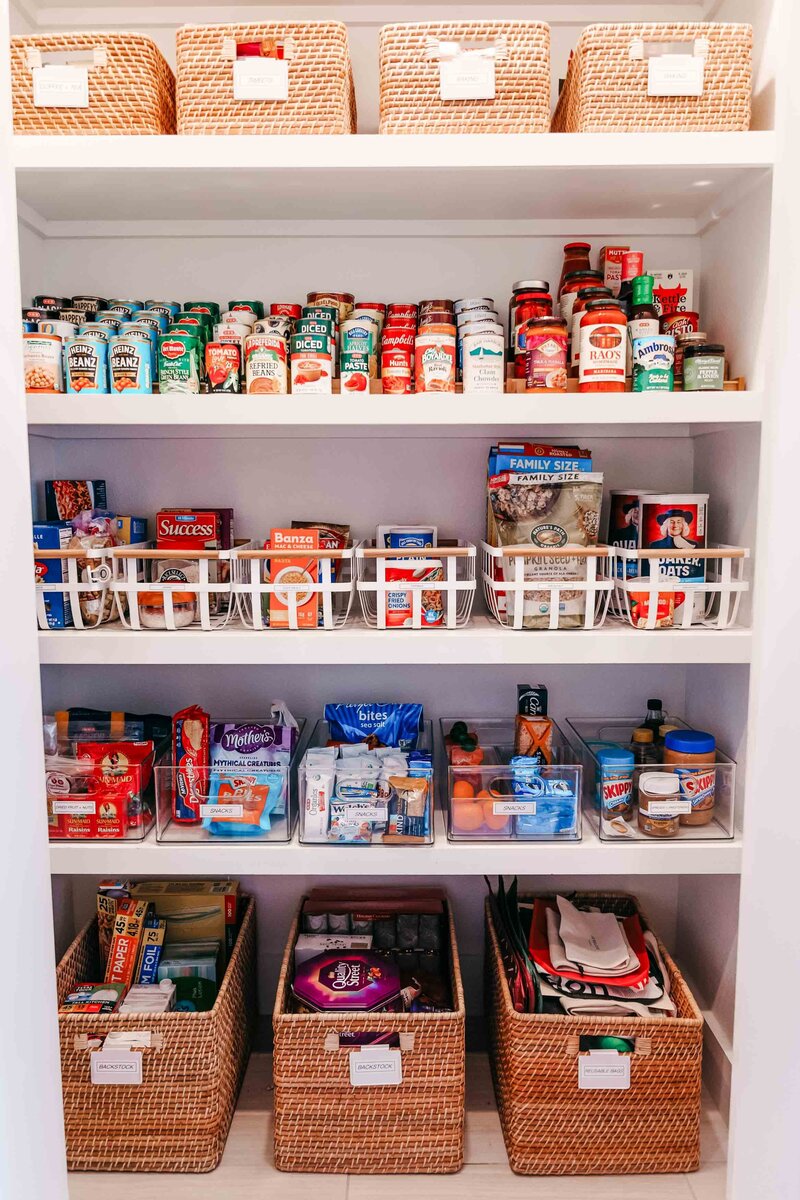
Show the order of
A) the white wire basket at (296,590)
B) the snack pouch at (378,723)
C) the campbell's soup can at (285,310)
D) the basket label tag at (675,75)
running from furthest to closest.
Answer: the snack pouch at (378,723), the campbell's soup can at (285,310), the white wire basket at (296,590), the basket label tag at (675,75)

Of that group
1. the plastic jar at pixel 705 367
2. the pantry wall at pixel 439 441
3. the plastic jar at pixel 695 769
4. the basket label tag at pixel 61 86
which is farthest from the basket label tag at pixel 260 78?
the plastic jar at pixel 695 769

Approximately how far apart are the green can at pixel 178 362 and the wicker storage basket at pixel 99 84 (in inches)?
14.4

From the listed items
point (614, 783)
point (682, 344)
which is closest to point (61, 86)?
point (682, 344)

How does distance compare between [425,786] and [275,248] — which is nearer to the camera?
[425,786]

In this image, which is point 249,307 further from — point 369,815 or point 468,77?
point 369,815

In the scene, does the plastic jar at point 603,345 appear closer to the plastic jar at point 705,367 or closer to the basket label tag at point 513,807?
the plastic jar at point 705,367

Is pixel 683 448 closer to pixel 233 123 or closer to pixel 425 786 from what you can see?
pixel 425 786

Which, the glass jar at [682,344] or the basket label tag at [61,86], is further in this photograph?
the glass jar at [682,344]

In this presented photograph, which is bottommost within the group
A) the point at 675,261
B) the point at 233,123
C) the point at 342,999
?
the point at 342,999

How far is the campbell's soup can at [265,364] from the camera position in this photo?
161cm

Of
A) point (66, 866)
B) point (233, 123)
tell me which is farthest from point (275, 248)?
point (66, 866)

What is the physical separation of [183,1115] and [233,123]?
6.04 ft

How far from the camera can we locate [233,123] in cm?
155

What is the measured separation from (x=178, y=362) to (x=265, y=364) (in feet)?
0.53
